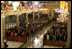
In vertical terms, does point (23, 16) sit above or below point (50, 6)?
below

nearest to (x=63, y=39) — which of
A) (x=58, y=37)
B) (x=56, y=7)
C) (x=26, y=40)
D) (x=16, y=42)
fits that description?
(x=58, y=37)

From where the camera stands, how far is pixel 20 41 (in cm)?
1396

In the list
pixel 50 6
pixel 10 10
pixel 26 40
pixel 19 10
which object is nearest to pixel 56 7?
pixel 50 6

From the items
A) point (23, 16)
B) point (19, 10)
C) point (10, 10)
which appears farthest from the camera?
point (23, 16)

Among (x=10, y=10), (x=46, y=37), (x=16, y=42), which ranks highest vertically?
(x=10, y=10)

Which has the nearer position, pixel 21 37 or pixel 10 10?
pixel 21 37

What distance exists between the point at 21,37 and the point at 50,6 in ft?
56.6

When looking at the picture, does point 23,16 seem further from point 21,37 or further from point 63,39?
point 63,39

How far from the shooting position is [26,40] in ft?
45.6

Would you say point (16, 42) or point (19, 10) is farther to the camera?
point (19, 10)

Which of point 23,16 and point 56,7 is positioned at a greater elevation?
point 56,7

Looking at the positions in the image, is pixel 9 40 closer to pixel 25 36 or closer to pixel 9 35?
pixel 9 35

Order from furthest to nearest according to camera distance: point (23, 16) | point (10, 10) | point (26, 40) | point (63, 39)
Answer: point (23, 16) → point (10, 10) → point (26, 40) → point (63, 39)

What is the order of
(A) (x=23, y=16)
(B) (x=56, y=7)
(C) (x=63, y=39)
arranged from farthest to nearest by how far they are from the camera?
(A) (x=23, y=16) < (B) (x=56, y=7) < (C) (x=63, y=39)
